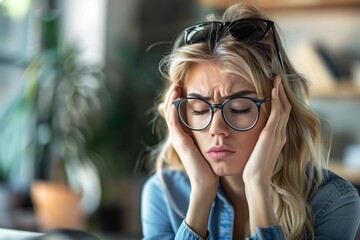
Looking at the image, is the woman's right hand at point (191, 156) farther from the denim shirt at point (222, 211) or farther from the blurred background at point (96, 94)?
the blurred background at point (96, 94)

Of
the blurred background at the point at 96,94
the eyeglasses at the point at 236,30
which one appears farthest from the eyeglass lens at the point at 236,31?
the blurred background at the point at 96,94

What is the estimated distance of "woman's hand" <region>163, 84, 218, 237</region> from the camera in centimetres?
65

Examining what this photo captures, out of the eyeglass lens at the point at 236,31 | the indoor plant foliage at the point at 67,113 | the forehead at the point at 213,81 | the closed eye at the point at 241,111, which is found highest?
the eyeglass lens at the point at 236,31

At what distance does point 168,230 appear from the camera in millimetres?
790

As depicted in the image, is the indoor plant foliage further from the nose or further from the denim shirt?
the nose

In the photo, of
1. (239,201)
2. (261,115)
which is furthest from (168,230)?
(261,115)

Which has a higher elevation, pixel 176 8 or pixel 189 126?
pixel 176 8

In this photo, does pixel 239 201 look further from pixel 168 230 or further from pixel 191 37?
pixel 191 37

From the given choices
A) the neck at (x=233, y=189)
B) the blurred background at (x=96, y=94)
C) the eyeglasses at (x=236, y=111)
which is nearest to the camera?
the eyeglasses at (x=236, y=111)

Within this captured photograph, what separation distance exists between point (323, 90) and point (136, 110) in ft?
3.23

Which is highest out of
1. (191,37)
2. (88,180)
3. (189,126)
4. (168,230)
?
(191,37)

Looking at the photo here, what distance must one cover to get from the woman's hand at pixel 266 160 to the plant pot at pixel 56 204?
210cm

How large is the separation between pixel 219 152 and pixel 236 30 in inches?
5.3

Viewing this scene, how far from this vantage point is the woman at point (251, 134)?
1.92 ft
